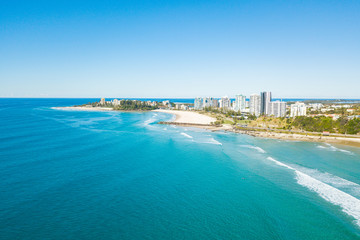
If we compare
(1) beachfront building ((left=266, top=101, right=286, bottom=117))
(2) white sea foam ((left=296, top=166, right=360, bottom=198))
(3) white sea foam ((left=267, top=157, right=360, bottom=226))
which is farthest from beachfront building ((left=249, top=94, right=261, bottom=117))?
(3) white sea foam ((left=267, top=157, right=360, bottom=226))

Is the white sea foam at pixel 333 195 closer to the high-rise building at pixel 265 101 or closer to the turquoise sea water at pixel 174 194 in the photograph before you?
the turquoise sea water at pixel 174 194

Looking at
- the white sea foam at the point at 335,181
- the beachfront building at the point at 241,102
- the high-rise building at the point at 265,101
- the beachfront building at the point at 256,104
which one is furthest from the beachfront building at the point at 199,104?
the white sea foam at the point at 335,181

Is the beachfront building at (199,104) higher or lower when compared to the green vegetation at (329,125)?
higher

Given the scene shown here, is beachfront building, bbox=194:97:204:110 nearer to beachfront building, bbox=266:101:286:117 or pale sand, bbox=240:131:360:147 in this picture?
beachfront building, bbox=266:101:286:117

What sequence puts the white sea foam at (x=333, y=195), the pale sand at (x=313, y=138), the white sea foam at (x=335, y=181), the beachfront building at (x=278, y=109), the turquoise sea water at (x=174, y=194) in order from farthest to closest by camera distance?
the beachfront building at (x=278, y=109) → the pale sand at (x=313, y=138) → the white sea foam at (x=335, y=181) → the white sea foam at (x=333, y=195) → the turquoise sea water at (x=174, y=194)

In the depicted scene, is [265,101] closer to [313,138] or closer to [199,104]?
[313,138]

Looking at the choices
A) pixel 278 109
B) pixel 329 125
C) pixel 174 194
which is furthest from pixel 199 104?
pixel 174 194

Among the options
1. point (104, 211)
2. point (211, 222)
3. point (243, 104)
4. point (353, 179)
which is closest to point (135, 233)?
point (104, 211)
